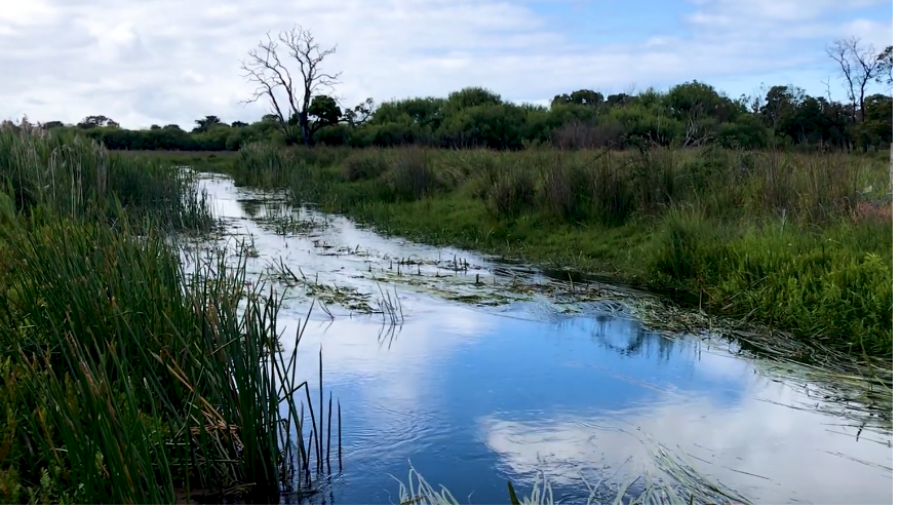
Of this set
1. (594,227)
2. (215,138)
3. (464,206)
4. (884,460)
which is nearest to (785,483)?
(884,460)

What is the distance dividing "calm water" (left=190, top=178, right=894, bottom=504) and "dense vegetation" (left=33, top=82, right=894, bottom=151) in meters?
6.60

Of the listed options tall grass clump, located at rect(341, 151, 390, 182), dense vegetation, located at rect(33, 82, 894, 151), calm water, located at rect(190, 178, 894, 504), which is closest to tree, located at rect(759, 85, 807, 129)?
dense vegetation, located at rect(33, 82, 894, 151)

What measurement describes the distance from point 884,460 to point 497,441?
195cm

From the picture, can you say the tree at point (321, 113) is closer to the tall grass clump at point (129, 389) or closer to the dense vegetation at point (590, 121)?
the dense vegetation at point (590, 121)

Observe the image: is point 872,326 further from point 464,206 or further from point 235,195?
point 235,195

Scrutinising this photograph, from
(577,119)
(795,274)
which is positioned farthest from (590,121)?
(795,274)

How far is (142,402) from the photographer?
3.89 m

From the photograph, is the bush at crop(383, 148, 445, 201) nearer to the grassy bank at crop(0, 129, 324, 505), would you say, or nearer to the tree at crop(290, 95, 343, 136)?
the grassy bank at crop(0, 129, 324, 505)

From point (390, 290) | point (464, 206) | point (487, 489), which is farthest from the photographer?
point (464, 206)

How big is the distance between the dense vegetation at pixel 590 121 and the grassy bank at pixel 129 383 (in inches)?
367

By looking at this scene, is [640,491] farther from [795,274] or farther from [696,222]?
[696,222]

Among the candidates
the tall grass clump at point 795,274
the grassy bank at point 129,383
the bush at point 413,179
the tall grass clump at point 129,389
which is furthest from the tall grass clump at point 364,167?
the tall grass clump at point 129,389

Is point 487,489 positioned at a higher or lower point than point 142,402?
lower

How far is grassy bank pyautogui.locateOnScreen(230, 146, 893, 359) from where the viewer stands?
6.12 m
